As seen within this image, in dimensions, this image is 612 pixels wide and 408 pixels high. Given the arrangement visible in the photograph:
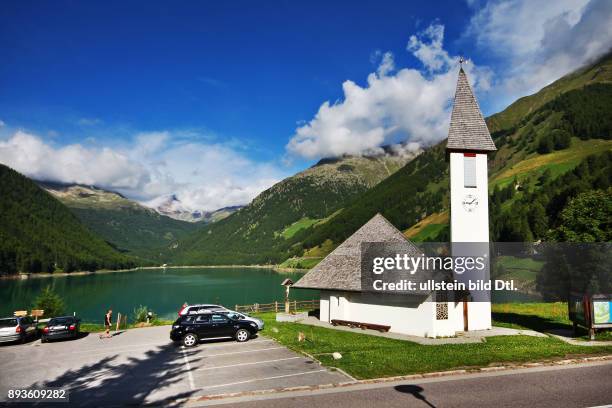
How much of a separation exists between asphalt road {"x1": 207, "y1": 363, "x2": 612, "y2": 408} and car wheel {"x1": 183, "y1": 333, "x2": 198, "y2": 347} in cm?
1082

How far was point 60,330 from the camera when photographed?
1022 inches

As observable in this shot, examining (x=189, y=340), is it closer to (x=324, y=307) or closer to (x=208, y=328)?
(x=208, y=328)

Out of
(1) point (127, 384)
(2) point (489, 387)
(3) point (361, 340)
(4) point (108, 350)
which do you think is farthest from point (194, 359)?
(2) point (489, 387)

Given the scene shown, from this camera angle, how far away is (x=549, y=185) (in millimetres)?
118688

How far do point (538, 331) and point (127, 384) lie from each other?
2449cm

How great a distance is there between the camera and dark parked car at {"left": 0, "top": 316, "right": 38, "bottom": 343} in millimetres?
24766

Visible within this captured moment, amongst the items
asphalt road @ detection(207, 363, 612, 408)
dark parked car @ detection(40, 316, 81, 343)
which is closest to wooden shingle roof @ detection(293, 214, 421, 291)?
asphalt road @ detection(207, 363, 612, 408)

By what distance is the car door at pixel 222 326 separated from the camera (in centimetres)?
2400

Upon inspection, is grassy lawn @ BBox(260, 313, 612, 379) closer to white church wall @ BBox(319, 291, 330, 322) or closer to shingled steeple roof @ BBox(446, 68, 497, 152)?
white church wall @ BBox(319, 291, 330, 322)

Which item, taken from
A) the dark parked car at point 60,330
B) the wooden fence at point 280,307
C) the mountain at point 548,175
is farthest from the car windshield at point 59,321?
the mountain at point 548,175

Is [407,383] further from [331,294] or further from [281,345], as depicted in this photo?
[331,294]

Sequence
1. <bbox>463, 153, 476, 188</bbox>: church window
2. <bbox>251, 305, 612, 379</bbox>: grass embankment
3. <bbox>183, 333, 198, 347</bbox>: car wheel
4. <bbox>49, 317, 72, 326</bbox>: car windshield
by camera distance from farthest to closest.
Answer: <bbox>463, 153, 476, 188</bbox>: church window
<bbox>49, 317, 72, 326</bbox>: car windshield
<bbox>183, 333, 198, 347</bbox>: car wheel
<bbox>251, 305, 612, 379</bbox>: grass embankment

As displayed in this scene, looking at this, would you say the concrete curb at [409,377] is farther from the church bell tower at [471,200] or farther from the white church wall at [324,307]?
the white church wall at [324,307]

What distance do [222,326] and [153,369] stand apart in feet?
20.5
